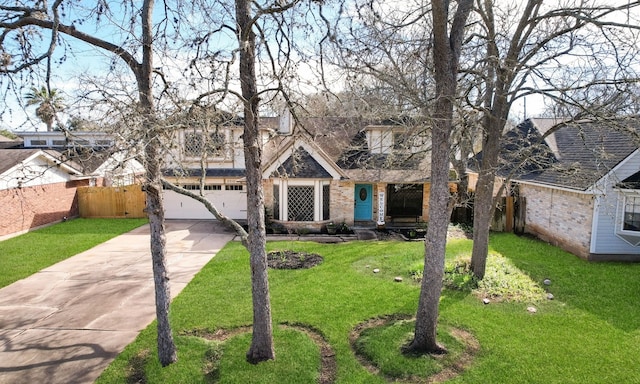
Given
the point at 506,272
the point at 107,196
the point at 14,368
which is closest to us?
the point at 14,368

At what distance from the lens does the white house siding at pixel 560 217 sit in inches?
476

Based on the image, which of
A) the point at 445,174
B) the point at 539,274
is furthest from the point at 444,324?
the point at 539,274

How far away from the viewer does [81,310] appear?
8.27 metres

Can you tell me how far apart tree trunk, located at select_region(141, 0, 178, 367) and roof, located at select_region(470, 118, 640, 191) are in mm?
7665

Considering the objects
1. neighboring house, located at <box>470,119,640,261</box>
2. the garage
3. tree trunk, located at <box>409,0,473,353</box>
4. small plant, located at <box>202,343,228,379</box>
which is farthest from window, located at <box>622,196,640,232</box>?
the garage

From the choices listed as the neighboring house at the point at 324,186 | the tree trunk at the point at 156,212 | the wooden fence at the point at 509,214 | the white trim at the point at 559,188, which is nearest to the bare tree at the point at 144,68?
the tree trunk at the point at 156,212

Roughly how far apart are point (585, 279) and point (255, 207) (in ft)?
30.6

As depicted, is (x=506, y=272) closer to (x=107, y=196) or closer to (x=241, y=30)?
(x=241, y=30)

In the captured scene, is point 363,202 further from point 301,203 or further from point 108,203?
point 108,203

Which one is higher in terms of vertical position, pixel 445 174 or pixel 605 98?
pixel 605 98

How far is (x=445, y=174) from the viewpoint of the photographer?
20.6 feet

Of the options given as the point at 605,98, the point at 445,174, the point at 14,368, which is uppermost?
the point at 605,98

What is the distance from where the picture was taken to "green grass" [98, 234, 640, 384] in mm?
5727

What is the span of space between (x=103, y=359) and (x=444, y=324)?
6.17m
